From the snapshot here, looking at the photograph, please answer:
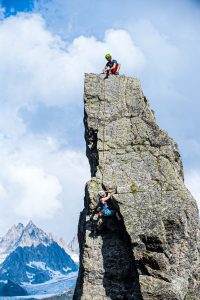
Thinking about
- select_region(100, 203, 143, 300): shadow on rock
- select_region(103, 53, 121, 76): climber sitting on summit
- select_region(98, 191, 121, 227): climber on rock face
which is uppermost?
select_region(103, 53, 121, 76): climber sitting on summit

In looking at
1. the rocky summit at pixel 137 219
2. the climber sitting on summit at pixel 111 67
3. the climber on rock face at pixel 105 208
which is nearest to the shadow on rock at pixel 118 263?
the rocky summit at pixel 137 219

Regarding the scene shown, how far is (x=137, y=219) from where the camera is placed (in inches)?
1314

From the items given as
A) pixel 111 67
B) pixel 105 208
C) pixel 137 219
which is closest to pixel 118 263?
pixel 137 219

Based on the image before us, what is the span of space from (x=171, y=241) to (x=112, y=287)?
21.1ft

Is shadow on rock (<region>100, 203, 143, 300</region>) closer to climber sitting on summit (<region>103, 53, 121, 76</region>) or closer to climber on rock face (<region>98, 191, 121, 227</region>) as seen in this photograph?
climber on rock face (<region>98, 191, 121, 227</region>)

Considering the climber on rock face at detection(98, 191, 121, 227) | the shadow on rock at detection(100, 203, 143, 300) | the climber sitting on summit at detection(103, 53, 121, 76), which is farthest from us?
the climber sitting on summit at detection(103, 53, 121, 76)

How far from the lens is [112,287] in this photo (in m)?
34.2

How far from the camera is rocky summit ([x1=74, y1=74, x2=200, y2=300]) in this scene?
32188 millimetres

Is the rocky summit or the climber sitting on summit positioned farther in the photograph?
the climber sitting on summit

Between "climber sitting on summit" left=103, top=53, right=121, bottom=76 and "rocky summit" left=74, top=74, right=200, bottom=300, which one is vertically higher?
"climber sitting on summit" left=103, top=53, right=121, bottom=76

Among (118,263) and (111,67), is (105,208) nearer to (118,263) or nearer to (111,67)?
(118,263)

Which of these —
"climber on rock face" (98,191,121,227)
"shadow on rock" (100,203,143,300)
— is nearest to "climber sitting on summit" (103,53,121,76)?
"climber on rock face" (98,191,121,227)

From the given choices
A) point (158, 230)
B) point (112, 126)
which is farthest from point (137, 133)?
point (158, 230)

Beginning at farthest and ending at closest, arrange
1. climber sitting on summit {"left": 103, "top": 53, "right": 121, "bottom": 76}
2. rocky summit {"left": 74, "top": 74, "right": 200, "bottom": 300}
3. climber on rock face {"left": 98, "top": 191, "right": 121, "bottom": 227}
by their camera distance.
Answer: climber sitting on summit {"left": 103, "top": 53, "right": 121, "bottom": 76} < climber on rock face {"left": 98, "top": 191, "right": 121, "bottom": 227} < rocky summit {"left": 74, "top": 74, "right": 200, "bottom": 300}
